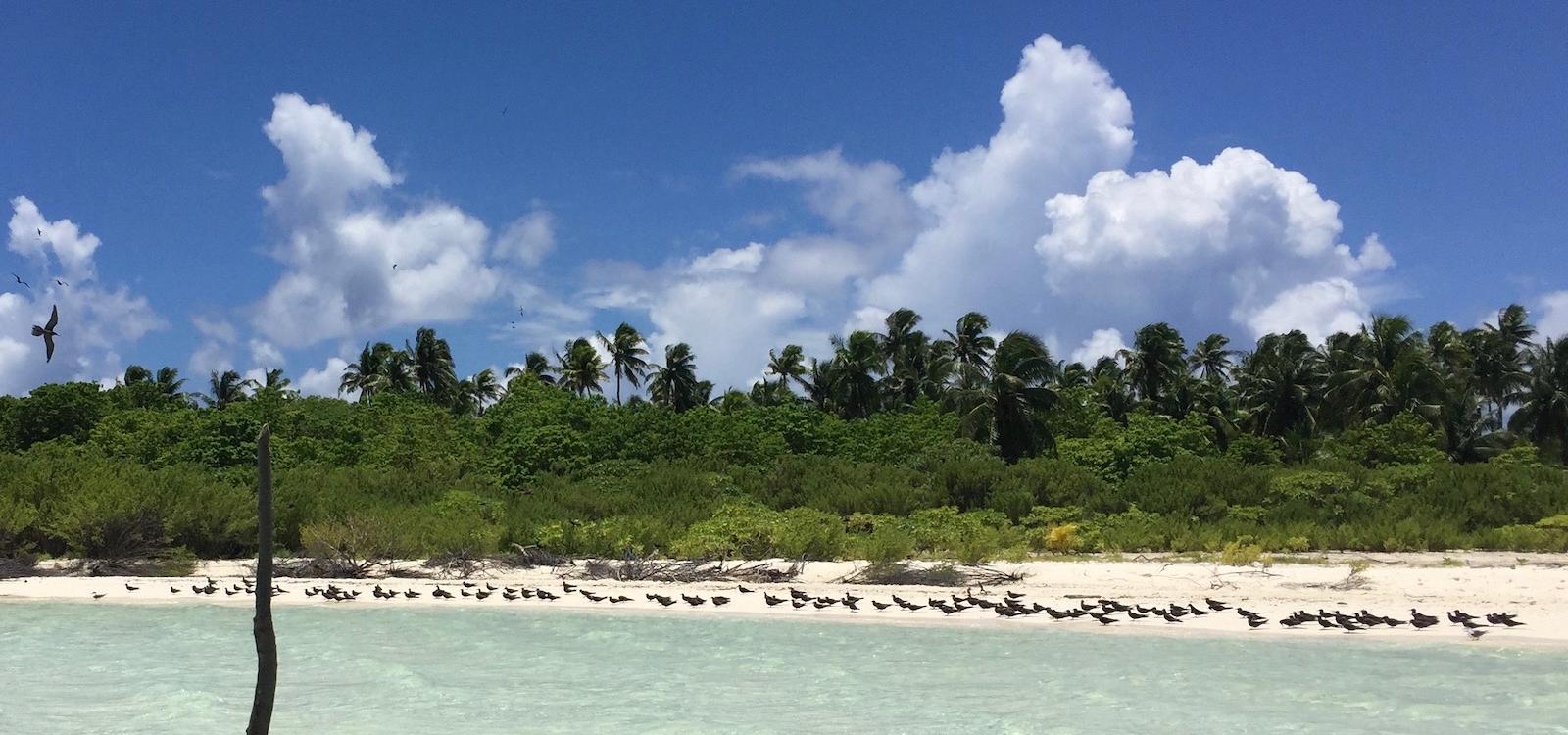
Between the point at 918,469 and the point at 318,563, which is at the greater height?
the point at 918,469

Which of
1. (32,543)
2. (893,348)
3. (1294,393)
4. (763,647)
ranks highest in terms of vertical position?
(893,348)

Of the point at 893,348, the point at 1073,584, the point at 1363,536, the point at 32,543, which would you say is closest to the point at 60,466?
the point at 32,543

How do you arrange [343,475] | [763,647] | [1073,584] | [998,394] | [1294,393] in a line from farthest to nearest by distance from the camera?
[1294,393], [998,394], [343,475], [1073,584], [763,647]

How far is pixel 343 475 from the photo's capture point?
29016 millimetres

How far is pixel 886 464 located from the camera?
32.2 metres

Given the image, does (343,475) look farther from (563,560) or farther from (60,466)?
(563,560)

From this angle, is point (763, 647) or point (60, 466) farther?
point (60, 466)

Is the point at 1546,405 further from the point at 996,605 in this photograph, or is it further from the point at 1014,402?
the point at 996,605

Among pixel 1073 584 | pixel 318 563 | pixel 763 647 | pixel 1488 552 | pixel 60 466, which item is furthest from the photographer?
pixel 60 466

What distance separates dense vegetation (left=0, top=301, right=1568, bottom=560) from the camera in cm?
2244

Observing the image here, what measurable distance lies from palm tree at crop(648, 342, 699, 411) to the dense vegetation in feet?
26.5

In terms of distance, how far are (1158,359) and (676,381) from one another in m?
25.0

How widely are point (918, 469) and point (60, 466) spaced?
2099 cm

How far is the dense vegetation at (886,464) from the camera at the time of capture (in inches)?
883
